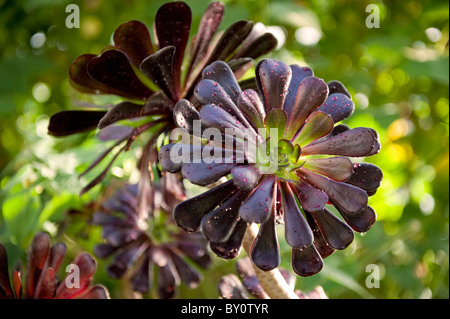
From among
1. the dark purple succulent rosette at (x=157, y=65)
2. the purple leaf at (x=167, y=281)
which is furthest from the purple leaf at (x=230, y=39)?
the purple leaf at (x=167, y=281)

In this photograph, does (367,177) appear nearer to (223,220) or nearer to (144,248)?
(223,220)

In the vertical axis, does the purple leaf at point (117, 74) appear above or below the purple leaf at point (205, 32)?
below

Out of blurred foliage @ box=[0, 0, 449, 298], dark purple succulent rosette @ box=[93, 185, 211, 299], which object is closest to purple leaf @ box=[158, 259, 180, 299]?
dark purple succulent rosette @ box=[93, 185, 211, 299]

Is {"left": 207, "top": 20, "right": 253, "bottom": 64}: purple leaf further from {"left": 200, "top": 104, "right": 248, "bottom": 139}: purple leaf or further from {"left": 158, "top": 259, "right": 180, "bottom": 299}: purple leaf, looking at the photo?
{"left": 158, "top": 259, "right": 180, "bottom": 299}: purple leaf

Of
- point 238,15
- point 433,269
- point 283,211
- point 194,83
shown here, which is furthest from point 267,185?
point 433,269

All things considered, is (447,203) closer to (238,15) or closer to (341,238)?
(238,15)

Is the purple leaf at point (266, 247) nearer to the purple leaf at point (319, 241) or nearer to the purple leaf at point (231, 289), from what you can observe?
the purple leaf at point (319, 241)
